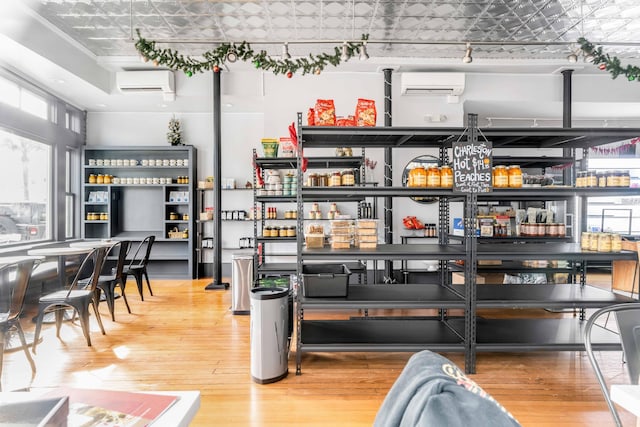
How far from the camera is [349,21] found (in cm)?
508

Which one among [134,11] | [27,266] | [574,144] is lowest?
[27,266]

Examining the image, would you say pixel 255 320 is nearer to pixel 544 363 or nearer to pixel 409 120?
pixel 544 363

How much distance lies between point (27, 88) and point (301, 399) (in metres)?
6.11

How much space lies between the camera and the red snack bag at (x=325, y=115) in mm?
3211

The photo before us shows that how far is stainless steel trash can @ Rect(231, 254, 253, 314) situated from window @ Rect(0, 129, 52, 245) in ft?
10.7

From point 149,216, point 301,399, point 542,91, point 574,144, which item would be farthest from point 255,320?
point 542,91

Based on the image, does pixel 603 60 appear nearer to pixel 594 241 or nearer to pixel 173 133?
pixel 594 241

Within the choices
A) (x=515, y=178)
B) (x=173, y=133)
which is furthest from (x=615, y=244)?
(x=173, y=133)

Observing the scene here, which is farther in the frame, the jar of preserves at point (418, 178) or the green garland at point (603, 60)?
the green garland at point (603, 60)

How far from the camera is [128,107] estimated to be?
7.20 metres

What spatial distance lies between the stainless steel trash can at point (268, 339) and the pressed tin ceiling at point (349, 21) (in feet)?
9.79

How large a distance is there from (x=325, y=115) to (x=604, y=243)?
255cm

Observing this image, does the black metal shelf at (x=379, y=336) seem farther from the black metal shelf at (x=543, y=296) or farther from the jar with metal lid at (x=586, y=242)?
the jar with metal lid at (x=586, y=242)

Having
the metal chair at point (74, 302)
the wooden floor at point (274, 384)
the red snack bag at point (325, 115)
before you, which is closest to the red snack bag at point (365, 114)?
the red snack bag at point (325, 115)
